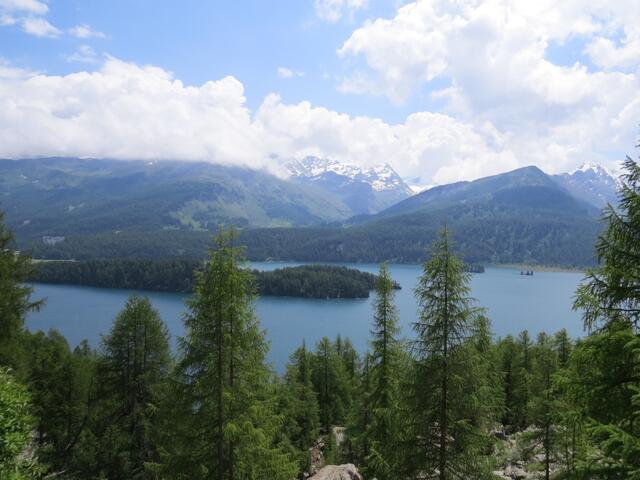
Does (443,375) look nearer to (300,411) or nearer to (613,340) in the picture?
(613,340)

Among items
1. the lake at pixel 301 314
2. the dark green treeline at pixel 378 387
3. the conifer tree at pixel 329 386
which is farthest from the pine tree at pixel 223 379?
the lake at pixel 301 314

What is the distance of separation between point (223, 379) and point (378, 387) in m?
8.97

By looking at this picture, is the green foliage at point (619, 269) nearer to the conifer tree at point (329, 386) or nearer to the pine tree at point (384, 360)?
the pine tree at point (384, 360)

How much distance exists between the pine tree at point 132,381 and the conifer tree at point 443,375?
1441 cm

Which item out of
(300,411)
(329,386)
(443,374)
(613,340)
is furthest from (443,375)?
(329,386)

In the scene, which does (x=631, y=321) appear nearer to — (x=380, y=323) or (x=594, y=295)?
(x=594, y=295)

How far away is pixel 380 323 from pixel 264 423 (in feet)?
25.1

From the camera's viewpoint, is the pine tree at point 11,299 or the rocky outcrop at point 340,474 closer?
the pine tree at point 11,299

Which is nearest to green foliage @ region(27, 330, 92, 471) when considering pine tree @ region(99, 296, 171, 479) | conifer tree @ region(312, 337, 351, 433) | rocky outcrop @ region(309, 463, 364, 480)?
pine tree @ region(99, 296, 171, 479)

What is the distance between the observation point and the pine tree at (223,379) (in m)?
13.2

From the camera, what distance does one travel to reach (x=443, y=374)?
42.6ft

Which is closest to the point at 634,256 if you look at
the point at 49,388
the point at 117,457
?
the point at 117,457

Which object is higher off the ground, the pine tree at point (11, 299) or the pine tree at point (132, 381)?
the pine tree at point (11, 299)

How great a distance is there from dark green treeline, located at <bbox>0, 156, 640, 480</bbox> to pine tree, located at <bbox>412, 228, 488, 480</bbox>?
4 centimetres
